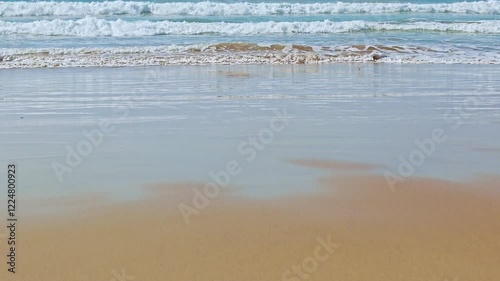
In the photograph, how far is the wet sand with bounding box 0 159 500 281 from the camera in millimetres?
3078

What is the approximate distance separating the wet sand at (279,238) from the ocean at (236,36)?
9779mm

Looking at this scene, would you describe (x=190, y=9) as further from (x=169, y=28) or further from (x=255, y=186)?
(x=255, y=186)

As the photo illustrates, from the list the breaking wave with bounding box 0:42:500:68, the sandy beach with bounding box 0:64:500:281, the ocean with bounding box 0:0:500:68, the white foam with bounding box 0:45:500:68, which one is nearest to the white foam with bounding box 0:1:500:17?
the ocean with bounding box 0:0:500:68

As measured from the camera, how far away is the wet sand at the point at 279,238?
3078mm

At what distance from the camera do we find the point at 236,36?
21.1 metres

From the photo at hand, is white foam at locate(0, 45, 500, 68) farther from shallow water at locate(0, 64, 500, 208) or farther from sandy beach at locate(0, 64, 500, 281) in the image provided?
sandy beach at locate(0, 64, 500, 281)

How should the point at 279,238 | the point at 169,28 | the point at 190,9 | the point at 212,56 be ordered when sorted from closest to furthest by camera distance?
the point at 279,238
the point at 212,56
the point at 169,28
the point at 190,9

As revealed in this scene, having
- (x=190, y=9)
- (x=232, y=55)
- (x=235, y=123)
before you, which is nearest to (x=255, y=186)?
(x=235, y=123)

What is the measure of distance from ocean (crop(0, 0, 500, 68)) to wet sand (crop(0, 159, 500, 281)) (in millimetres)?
9779

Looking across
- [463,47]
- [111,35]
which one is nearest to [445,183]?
[463,47]

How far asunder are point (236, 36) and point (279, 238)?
59.2 feet

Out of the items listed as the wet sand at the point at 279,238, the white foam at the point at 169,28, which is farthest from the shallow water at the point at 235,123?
the white foam at the point at 169,28

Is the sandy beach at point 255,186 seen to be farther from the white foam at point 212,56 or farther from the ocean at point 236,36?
the ocean at point 236,36

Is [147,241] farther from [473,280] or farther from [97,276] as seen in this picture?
[473,280]
